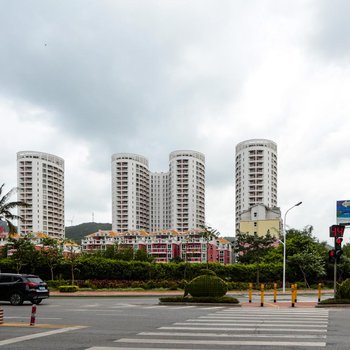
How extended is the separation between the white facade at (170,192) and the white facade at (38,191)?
20.2m

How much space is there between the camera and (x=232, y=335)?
40.7 feet

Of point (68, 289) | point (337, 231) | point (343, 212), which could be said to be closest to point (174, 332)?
point (337, 231)

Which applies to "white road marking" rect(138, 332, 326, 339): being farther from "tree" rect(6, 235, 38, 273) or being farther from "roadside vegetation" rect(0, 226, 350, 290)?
"tree" rect(6, 235, 38, 273)

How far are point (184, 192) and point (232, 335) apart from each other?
157256mm

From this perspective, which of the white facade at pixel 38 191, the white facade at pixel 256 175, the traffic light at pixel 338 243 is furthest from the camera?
the white facade at pixel 38 191

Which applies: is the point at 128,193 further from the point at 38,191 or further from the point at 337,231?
the point at 337,231

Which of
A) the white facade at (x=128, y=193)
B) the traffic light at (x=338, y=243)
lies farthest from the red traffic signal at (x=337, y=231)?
the white facade at (x=128, y=193)

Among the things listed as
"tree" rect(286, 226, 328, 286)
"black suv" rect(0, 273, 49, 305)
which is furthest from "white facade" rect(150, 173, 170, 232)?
"black suv" rect(0, 273, 49, 305)

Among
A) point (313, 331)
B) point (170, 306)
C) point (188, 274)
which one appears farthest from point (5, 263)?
point (313, 331)

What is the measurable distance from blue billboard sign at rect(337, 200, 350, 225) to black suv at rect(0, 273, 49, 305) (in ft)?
75.3

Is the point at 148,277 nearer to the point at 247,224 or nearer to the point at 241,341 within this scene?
the point at 241,341

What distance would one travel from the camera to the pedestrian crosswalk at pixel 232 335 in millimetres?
10742

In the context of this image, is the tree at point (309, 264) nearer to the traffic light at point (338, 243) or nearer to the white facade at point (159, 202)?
the traffic light at point (338, 243)

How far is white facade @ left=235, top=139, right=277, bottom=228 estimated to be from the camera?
477 feet
